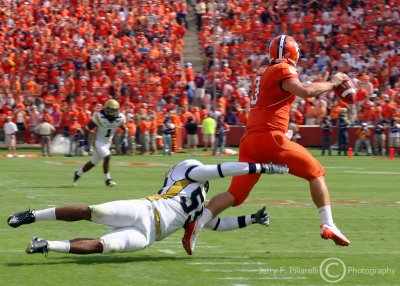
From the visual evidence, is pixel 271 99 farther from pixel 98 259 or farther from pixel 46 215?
pixel 46 215

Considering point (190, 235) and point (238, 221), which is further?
point (238, 221)

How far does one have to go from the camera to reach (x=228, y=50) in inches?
1377

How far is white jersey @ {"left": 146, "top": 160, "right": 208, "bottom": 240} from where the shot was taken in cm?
773

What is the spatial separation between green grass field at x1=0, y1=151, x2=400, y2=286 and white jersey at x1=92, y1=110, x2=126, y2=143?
0.91 m

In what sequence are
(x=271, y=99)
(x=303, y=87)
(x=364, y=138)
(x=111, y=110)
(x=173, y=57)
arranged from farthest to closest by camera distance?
(x=173, y=57) → (x=364, y=138) → (x=111, y=110) → (x=271, y=99) → (x=303, y=87)

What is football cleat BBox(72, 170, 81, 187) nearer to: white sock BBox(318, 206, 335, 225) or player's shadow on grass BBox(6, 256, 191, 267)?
player's shadow on grass BBox(6, 256, 191, 267)

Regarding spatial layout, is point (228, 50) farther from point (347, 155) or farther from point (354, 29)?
point (347, 155)

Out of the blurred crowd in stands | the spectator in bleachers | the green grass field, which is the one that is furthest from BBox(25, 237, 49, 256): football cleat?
the spectator in bleachers

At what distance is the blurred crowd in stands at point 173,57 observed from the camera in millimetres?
30953

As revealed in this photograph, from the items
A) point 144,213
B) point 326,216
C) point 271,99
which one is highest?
point 271,99

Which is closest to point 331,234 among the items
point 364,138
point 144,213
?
point 144,213

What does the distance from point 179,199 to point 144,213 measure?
14.6 inches

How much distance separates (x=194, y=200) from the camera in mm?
7898

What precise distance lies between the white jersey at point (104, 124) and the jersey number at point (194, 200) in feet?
29.9
